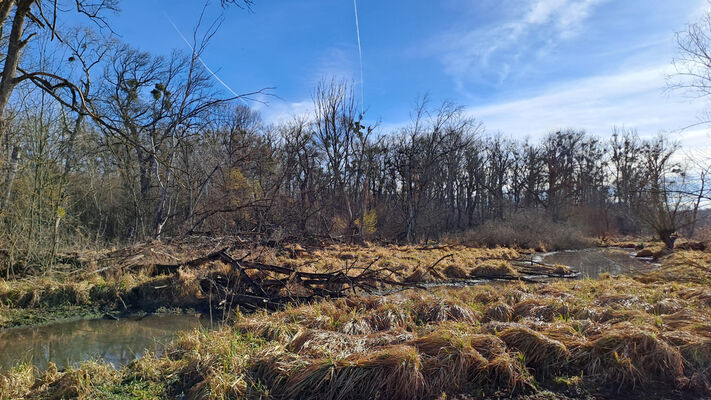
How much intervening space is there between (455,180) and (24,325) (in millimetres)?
39317

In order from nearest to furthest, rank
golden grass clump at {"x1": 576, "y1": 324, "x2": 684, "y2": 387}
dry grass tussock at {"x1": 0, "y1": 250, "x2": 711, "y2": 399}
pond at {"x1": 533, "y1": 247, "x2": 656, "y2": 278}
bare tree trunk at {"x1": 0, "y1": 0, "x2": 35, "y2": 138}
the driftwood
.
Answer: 1. dry grass tussock at {"x1": 0, "y1": 250, "x2": 711, "y2": 399}
2. golden grass clump at {"x1": 576, "y1": 324, "x2": 684, "y2": 387}
3. bare tree trunk at {"x1": 0, "y1": 0, "x2": 35, "y2": 138}
4. the driftwood
5. pond at {"x1": 533, "y1": 247, "x2": 656, "y2": 278}

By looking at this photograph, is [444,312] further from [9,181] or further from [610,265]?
[610,265]

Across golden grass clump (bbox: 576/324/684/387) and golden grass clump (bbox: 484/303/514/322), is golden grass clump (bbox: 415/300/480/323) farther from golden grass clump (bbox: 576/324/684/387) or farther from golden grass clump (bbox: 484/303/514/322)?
golden grass clump (bbox: 576/324/684/387)

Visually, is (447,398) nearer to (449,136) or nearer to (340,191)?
(340,191)

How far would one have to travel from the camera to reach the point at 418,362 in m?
4.21

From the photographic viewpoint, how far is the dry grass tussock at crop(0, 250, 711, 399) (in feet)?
13.5

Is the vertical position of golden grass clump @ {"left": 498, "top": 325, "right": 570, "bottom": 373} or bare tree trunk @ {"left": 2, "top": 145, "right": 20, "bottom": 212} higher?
bare tree trunk @ {"left": 2, "top": 145, "right": 20, "bottom": 212}

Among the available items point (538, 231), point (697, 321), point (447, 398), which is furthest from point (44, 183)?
point (538, 231)

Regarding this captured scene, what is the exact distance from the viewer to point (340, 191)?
2761cm

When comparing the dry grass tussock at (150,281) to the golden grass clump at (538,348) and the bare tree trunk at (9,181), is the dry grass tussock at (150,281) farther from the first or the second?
the golden grass clump at (538,348)

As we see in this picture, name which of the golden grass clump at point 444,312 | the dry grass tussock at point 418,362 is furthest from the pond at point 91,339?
the golden grass clump at point 444,312

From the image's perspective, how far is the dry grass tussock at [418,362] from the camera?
411 cm

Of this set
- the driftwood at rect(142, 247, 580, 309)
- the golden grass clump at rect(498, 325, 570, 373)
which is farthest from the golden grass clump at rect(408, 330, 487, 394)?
the driftwood at rect(142, 247, 580, 309)

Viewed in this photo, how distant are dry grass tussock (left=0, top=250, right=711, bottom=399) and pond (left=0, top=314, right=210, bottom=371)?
128cm
